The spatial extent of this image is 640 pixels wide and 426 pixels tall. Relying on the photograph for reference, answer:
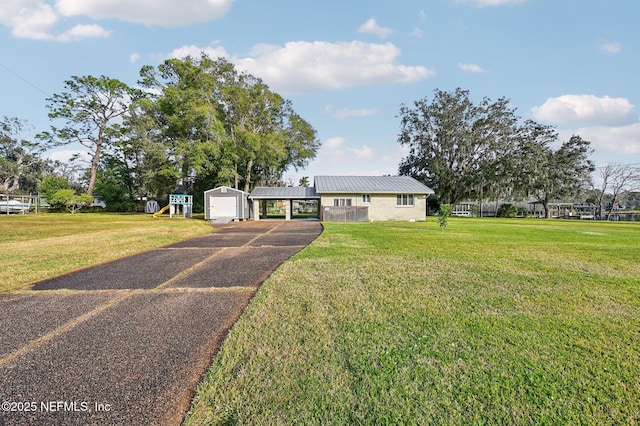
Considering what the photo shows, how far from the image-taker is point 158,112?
108 ft

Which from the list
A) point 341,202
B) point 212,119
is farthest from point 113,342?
point 212,119

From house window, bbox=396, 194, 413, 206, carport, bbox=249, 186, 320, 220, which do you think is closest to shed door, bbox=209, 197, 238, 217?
carport, bbox=249, 186, 320, 220

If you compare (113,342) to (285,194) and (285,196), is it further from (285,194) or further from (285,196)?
(285,194)

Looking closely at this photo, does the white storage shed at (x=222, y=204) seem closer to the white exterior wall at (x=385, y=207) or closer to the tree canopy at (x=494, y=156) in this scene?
the white exterior wall at (x=385, y=207)

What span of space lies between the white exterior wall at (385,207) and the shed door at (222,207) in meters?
7.49

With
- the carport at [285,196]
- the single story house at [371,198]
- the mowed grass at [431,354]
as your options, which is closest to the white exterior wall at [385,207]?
the single story house at [371,198]

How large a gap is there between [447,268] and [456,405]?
4.62 meters

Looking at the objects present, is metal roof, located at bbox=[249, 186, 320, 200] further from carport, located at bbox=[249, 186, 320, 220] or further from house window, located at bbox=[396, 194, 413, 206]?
house window, located at bbox=[396, 194, 413, 206]

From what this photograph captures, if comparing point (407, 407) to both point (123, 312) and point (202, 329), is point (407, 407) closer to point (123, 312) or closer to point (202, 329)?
point (202, 329)

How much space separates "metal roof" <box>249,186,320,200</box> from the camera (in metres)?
26.0

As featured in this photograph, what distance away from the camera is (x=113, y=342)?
311 centimetres

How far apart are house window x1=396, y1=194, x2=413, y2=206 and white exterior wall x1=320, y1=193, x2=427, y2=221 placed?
0.89 feet

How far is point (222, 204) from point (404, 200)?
15.6m

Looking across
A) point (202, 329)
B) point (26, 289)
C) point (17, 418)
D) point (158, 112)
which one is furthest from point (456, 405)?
point (158, 112)
